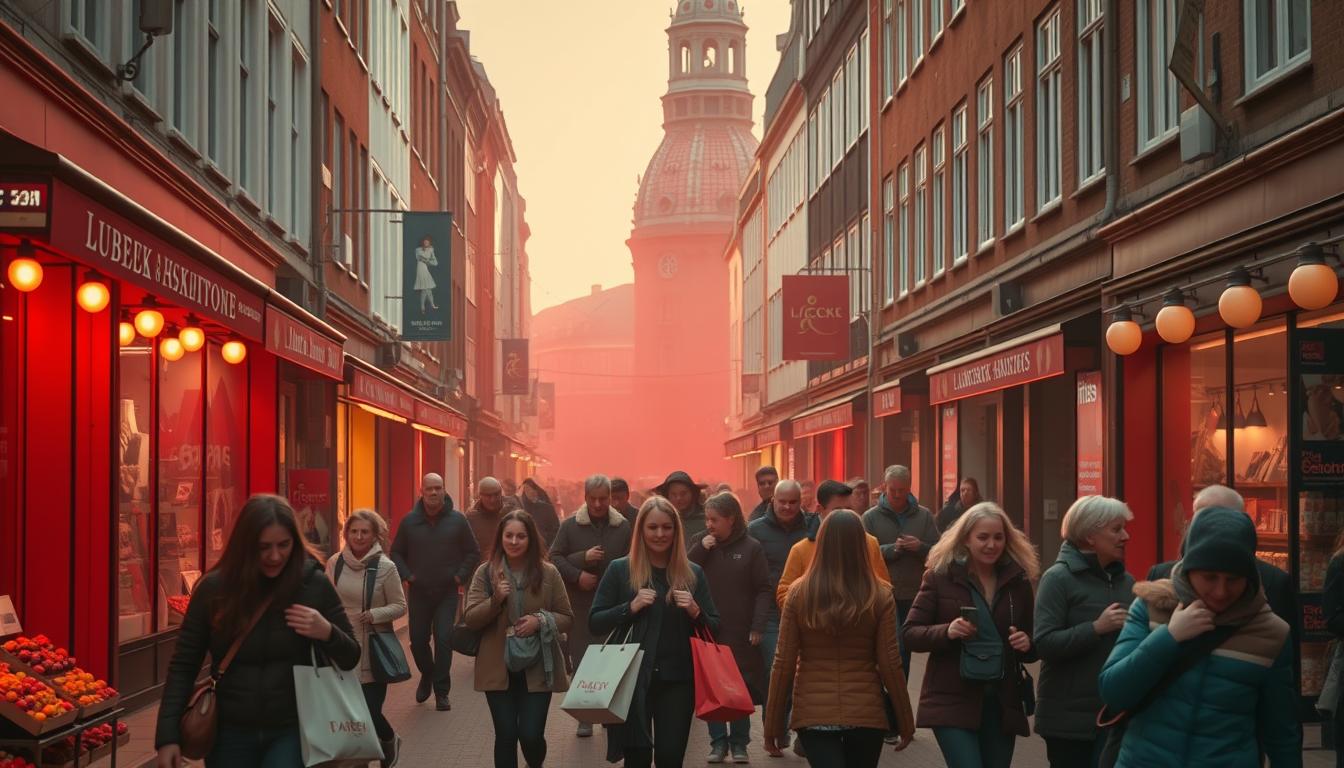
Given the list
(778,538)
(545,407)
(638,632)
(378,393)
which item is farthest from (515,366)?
(638,632)

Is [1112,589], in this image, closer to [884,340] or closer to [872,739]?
[872,739]

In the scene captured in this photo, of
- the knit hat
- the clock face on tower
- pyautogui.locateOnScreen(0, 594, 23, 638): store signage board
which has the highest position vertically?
the clock face on tower

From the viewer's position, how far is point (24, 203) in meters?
9.48

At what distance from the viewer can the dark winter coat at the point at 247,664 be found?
20.9 ft

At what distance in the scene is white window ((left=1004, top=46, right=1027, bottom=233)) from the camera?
21.5 meters

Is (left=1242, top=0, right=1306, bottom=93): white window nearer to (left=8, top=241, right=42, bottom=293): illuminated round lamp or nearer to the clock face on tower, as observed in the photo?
(left=8, top=241, right=42, bottom=293): illuminated round lamp

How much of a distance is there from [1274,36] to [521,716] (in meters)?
7.36

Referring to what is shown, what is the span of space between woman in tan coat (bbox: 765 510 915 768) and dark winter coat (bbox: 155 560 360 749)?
6.57 feet

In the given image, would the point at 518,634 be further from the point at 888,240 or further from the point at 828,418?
the point at 828,418

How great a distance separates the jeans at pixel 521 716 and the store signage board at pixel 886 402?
731 inches

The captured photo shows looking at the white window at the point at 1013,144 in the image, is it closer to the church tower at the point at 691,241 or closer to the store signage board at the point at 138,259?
the store signage board at the point at 138,259

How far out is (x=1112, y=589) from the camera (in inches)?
290

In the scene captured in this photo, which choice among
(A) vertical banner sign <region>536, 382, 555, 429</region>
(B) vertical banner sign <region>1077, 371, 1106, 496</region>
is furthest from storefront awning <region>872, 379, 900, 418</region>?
(A) vertical banner sign <region>536, 382, 555, 429</region>

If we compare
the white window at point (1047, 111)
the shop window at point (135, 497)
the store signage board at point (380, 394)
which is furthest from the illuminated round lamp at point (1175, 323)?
the store signage board at point (380, 394)
